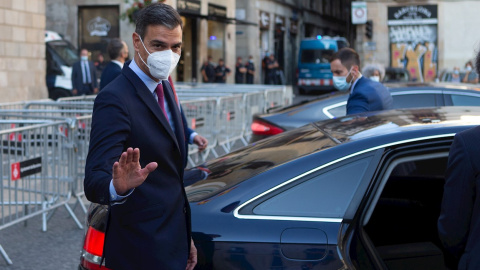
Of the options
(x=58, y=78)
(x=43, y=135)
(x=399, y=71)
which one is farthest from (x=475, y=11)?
(x=43, y=135)

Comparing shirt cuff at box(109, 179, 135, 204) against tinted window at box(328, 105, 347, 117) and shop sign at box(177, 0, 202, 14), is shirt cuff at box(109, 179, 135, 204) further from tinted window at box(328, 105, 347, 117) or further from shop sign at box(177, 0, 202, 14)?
shop sign at box(177, 0, 202, 14)

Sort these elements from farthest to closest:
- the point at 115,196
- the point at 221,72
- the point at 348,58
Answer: the point at 221,72 → the point at 348,58 → the point at 115,196

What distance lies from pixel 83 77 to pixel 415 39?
28.5m

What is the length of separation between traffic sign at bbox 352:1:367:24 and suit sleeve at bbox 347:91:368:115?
126 ft

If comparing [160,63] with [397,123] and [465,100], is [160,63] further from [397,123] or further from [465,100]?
[465,100]

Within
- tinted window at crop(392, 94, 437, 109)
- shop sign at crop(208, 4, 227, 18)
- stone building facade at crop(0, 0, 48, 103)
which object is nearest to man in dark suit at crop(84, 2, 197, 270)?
tinted window at crop(392, 94, 437, 109)

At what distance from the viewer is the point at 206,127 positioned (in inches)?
503

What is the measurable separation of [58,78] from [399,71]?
37.6 ft

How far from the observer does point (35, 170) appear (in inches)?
292

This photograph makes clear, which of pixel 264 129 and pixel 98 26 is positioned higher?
pixel 98 26

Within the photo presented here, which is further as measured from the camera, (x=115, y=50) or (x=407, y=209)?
(x=115, y=50)

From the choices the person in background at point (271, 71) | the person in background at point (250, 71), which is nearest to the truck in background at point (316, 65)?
the person in background at point (271, 71)

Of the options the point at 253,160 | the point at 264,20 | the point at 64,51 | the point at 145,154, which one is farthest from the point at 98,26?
the point at 145,154

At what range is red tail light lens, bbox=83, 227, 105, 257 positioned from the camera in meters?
3.43
